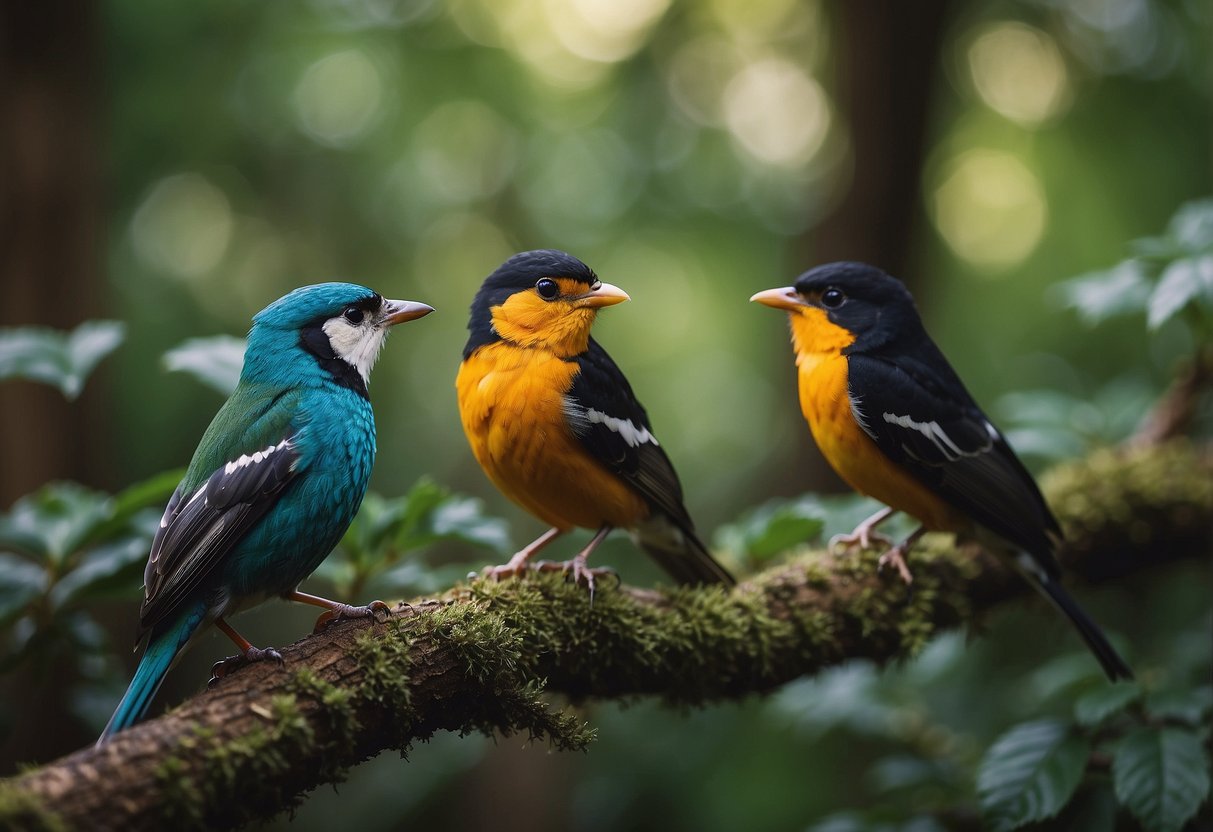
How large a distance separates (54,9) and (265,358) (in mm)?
4059

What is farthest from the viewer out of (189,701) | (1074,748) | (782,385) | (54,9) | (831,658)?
(782,385)

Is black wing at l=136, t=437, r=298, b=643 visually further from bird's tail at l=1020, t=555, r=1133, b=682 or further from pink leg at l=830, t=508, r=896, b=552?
bird's tail at l=1020, t=555, r=1133, b=682

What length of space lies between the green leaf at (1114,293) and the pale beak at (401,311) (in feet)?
9.12

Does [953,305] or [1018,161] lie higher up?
[1018,161]

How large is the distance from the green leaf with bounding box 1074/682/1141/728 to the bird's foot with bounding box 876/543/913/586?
2.56ft

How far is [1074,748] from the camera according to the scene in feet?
11.7

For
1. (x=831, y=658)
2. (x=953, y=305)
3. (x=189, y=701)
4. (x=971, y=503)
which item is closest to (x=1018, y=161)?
(x=953, y=305)

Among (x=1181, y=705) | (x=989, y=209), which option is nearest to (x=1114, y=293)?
(x=1181, y=705)

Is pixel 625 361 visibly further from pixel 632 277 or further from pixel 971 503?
pixel 971 503

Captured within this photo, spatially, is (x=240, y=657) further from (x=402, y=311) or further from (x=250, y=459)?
(x=402, y=311)

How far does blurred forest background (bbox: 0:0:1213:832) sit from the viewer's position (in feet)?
19.4

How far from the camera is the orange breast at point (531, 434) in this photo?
11.9 feet

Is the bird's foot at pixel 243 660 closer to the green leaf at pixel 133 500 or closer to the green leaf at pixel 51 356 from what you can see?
the green leaf at pixel 133 500

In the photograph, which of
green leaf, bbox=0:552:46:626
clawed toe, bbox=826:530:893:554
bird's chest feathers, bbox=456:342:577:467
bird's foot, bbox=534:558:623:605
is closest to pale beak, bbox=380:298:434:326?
bird's chest feathers, bbox=456:342:577:467
